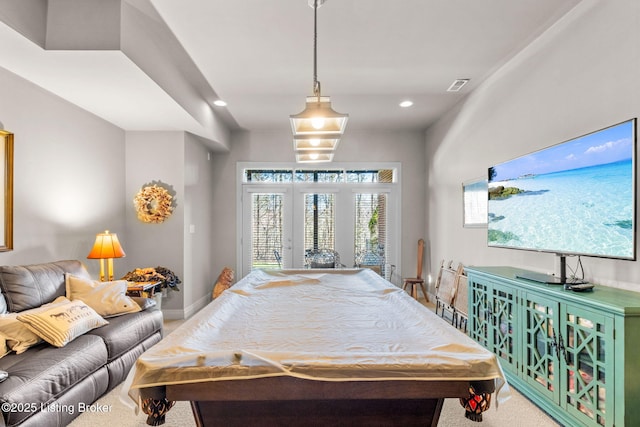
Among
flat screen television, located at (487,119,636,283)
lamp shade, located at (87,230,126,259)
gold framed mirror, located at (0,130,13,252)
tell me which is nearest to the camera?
flat screen television, located at (487,119,636,283)

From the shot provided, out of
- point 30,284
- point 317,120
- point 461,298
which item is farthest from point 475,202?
point 30,284

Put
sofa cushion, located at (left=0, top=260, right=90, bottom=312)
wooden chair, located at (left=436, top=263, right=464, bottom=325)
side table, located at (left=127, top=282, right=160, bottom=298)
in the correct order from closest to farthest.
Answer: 1. sofa cushion, located at (left=0, top=260, right=90, bottom=312)
2. side table, located at (left=127, top=282, right=160, bottom=298)
3. wooden chair, located at (left=436, top=263, right=464, bottom=325)

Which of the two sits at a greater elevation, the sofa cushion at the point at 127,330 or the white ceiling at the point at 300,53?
the white ceiling at the point at 300,53

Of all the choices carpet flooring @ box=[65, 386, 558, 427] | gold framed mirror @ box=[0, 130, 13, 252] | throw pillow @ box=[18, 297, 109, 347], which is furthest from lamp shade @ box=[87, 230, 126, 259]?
carpet flooring @ box=[65, 386, 558, 427]

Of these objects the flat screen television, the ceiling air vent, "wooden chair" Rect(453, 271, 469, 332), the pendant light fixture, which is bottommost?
"wooden chair" Rect(453, 271, 469, 332)

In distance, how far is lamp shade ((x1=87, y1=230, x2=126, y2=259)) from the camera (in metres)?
3.74

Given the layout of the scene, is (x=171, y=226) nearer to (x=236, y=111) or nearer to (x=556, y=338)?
(x=236, y=111)

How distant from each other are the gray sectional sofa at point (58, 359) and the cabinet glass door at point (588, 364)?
286 cm

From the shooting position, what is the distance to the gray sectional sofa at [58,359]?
75.7 inches

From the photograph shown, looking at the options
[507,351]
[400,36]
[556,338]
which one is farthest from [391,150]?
A: [556,338]

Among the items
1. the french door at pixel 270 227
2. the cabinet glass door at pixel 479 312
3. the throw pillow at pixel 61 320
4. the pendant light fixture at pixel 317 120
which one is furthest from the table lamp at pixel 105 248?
the cabinet glass door at pixel 479 312

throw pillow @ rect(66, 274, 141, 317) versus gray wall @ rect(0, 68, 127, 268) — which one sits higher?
gray wall @ rect(0, 68, 127, 268)

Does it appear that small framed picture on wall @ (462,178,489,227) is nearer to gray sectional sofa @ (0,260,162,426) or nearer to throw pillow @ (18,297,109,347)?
gray sectional sofa @ (0,260,162,426)

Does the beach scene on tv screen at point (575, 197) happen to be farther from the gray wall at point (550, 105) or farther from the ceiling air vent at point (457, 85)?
the ceiling air vent at point (457, 85)
